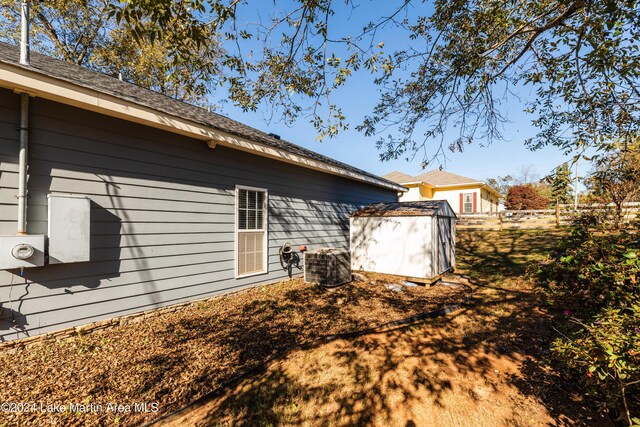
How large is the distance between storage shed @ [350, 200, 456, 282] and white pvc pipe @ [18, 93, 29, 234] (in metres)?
7.02

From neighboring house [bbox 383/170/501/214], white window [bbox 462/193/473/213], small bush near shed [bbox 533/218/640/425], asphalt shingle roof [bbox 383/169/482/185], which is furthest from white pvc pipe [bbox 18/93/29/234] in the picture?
white window [bbox 462/193/473/213]

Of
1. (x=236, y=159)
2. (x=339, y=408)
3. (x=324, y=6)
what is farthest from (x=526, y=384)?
(x=236, y=159)

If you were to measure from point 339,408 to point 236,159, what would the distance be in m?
4.92

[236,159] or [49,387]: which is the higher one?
[236,159]

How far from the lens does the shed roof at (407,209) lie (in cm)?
712

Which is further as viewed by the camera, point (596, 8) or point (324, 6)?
point (324, 6)

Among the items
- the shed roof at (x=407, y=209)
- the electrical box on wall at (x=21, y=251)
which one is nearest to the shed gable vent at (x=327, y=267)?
the shed roof at (x=407, y=209)

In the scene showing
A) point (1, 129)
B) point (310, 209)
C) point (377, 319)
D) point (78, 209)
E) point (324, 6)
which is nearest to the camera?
point (1, 129)

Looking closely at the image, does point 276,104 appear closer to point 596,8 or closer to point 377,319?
point 377,319

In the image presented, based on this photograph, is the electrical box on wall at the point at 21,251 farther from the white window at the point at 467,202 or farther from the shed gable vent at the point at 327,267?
the white window at the point at 467,202

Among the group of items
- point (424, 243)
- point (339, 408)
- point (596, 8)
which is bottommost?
point (339, 408)

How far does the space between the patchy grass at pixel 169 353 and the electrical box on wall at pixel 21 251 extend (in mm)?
1058

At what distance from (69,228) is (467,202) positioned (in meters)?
22.7

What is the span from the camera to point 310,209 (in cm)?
771
